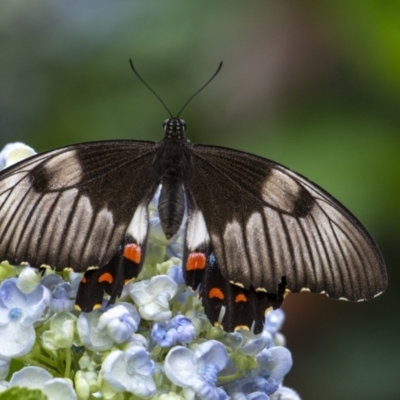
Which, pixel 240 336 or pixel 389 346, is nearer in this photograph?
pixel 240 336

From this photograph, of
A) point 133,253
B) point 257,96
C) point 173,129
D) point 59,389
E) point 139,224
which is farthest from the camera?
point 257,96

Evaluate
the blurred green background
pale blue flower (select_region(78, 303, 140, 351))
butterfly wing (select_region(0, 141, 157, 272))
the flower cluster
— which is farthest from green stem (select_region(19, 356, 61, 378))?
the blurred green background

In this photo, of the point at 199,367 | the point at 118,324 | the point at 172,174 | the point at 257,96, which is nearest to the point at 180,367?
the point at 199,367

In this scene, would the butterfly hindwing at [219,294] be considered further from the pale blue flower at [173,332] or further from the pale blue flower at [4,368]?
the pale blue flower at [4,368]

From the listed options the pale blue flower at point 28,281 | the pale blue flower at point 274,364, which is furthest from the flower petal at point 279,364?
the pale blue flower at point 28,281

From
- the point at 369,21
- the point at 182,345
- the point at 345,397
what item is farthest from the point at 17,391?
the point at 345,397

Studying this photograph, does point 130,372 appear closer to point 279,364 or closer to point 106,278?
point 106,278

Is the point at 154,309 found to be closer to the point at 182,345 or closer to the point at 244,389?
the point at 182,345

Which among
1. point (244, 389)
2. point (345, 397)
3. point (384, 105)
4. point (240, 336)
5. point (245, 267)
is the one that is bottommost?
point (345, 397)
